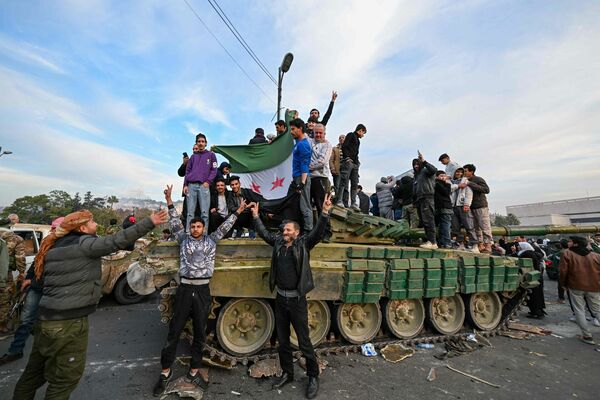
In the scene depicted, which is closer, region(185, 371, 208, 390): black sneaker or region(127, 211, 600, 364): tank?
region(185, 371, 208, 390): black sneaker

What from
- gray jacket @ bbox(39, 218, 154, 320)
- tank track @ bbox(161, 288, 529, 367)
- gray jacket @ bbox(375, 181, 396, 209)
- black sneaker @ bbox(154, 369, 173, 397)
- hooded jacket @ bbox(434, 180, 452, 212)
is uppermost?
gray jacket @ bbox(375, 181, 396, 209)

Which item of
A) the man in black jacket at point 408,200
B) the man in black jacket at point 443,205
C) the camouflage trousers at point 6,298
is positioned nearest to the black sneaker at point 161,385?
the camouflage trousers at point 6,298

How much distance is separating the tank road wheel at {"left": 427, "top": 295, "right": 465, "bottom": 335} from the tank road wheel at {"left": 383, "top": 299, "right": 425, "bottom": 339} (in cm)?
24

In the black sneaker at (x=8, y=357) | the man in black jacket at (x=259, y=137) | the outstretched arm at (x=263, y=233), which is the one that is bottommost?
the black sneaker at (x=8, y=357)

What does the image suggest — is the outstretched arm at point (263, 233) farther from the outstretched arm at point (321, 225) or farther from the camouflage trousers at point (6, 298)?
the camouflage trousers at point (6, 298)

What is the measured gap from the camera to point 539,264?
27.7 feet

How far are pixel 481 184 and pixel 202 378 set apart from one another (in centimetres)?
727

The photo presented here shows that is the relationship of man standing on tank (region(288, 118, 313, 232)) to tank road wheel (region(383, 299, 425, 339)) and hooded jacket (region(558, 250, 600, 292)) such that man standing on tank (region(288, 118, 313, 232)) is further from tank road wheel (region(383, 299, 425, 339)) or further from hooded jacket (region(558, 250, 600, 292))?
hooded jacket (region(558, 250, 600, 292))

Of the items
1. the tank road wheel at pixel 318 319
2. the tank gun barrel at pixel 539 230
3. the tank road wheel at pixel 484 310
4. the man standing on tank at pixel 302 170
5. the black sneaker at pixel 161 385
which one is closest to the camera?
the black sneaker at pixel 161 385

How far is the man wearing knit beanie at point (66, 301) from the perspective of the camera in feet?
8.63

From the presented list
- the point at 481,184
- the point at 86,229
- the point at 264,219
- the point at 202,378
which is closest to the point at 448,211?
the point at 481,184

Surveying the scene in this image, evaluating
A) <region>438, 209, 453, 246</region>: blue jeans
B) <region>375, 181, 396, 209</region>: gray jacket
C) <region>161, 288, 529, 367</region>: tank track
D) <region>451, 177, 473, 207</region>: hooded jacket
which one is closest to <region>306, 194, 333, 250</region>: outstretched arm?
<region>161, 288, 529, 367</region>: tank track

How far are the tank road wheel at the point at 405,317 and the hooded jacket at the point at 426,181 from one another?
2328 millimetres

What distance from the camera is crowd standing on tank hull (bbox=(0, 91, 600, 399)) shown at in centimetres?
271
